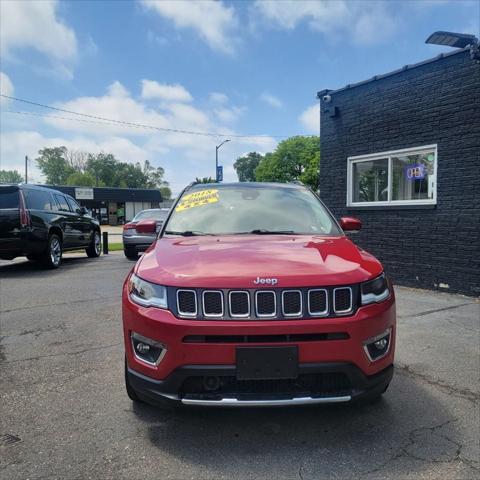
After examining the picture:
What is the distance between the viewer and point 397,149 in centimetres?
860

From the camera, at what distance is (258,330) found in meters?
2.46

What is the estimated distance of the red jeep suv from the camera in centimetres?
246

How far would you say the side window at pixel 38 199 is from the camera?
31.7 feet

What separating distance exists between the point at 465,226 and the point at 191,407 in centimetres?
648

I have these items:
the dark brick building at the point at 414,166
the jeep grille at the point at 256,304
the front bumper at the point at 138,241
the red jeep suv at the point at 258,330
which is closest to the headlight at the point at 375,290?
the red jeep suv at the point at 258,330

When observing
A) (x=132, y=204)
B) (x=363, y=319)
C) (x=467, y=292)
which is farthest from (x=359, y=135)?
(x=132, y=204)

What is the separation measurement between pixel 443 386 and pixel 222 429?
194 cm

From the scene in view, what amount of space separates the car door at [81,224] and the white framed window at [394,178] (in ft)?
23.9

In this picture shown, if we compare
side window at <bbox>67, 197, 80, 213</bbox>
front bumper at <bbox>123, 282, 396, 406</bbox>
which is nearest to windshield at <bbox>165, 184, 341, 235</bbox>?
front bumper at <bbox>123, 282, 396, 406</bbox>

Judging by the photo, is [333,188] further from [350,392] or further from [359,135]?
[350,392]

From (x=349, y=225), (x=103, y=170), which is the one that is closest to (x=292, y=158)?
(x=103, y=170)

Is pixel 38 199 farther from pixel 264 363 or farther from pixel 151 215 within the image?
pixel 264 363

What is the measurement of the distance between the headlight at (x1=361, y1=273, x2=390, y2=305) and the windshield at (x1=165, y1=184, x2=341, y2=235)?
40.0 inches

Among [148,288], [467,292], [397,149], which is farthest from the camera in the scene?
[397,149]
